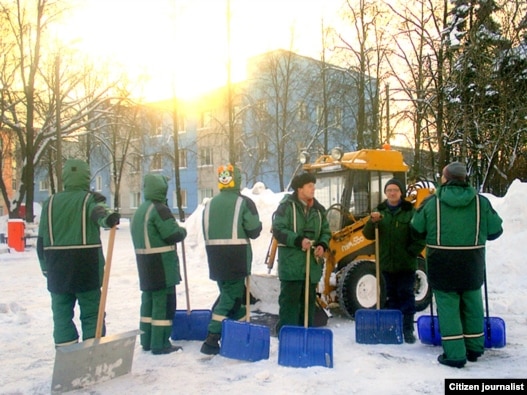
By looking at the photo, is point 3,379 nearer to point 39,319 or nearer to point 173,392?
point 173,392

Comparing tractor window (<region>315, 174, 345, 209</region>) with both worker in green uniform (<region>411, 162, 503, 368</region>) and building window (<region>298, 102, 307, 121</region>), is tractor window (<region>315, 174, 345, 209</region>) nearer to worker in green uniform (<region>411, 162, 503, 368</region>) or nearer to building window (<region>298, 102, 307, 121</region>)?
worker in green uniform (<region>411, 162, 503, 368</region>)

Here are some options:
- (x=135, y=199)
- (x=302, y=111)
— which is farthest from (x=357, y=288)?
(x=135, y=199)

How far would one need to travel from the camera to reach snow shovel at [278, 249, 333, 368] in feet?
15.9

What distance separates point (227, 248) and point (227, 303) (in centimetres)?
59

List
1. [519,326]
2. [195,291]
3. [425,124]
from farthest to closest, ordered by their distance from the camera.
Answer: [425,124], [195,291], [519,326]

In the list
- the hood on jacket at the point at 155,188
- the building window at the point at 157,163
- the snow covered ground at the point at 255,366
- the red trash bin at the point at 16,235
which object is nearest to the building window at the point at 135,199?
the building window at the point at 157,163

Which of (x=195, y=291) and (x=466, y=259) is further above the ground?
(x=466, y=259)

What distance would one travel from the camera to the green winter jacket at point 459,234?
4883 millimetres

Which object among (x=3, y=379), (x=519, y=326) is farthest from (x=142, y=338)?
(x=519, y=326)

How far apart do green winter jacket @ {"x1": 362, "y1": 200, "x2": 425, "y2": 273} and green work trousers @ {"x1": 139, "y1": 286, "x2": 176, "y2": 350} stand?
2.49 meters

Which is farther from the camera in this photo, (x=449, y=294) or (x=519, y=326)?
(x=519, y=326)

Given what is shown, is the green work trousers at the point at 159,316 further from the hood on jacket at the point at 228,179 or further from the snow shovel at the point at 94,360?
the hood on jacket at the point at 228,179

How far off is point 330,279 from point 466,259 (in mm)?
2366

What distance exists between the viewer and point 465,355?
4855 mm
